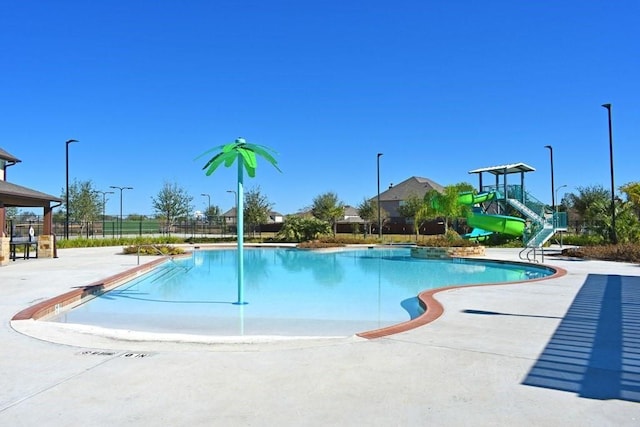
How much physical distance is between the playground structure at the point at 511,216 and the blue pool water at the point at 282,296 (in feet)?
27.5

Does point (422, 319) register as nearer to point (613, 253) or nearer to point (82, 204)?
point (613, 253)

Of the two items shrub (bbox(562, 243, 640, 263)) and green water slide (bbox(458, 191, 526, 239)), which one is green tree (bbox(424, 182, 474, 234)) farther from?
shrub (bbox(562, 243, 640, 263))

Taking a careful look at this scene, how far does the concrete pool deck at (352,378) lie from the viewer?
136 inches

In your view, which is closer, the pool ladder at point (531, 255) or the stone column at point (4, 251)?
the stone column at point (4, 251)

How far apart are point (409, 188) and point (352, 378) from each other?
56.3 meters

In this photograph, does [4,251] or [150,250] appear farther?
[150,250]

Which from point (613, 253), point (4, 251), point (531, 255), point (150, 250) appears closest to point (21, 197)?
point (4, 251)

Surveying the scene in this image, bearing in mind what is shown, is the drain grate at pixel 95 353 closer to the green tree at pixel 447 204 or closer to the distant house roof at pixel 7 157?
the distant house roof at pixel 7 157

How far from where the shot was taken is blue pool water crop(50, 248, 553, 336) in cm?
816

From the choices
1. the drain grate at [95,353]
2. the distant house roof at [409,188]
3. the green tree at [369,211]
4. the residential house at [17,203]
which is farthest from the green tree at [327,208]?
the drain grate at [95,353]

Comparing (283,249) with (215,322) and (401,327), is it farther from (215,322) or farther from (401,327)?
(401,327)

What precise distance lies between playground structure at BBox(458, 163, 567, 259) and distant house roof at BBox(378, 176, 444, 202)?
996 inches

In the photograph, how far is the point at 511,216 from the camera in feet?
98.0

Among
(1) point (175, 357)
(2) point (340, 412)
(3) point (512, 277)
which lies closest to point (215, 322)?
(1) point (175, 357)
